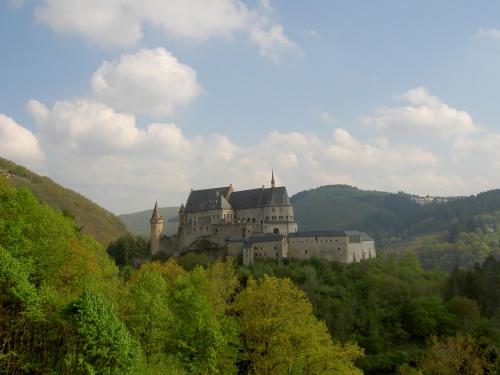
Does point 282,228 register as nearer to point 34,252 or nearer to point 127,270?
point 127,270

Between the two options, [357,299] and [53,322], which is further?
[357,299]

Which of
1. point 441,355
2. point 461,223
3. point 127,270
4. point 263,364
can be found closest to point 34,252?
point 263,364

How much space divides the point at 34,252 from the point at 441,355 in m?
31.5

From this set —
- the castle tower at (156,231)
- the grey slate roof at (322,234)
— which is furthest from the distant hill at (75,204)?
the grey slate roof at (322,234)

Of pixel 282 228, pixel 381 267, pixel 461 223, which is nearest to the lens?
pixel 381 267

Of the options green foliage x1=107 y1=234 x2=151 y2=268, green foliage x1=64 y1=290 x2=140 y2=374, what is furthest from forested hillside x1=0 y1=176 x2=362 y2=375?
green foliage x1=107 y1=234 x2=151 y2=268

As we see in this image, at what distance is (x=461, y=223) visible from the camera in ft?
530

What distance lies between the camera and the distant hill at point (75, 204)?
→ 107125mm

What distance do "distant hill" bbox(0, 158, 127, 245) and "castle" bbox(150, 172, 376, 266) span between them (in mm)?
21793

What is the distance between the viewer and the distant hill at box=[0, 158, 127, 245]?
107125mm

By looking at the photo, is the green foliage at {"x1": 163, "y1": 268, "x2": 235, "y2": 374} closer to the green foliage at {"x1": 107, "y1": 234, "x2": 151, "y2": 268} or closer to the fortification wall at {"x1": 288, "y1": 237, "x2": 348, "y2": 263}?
the fortification wall at {"x1": 288, "y1": 237, "x2": 348, "y2": 263}

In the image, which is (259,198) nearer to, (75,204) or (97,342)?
(75,204)

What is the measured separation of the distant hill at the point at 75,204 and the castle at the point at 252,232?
21.8 metres

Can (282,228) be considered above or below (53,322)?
above
